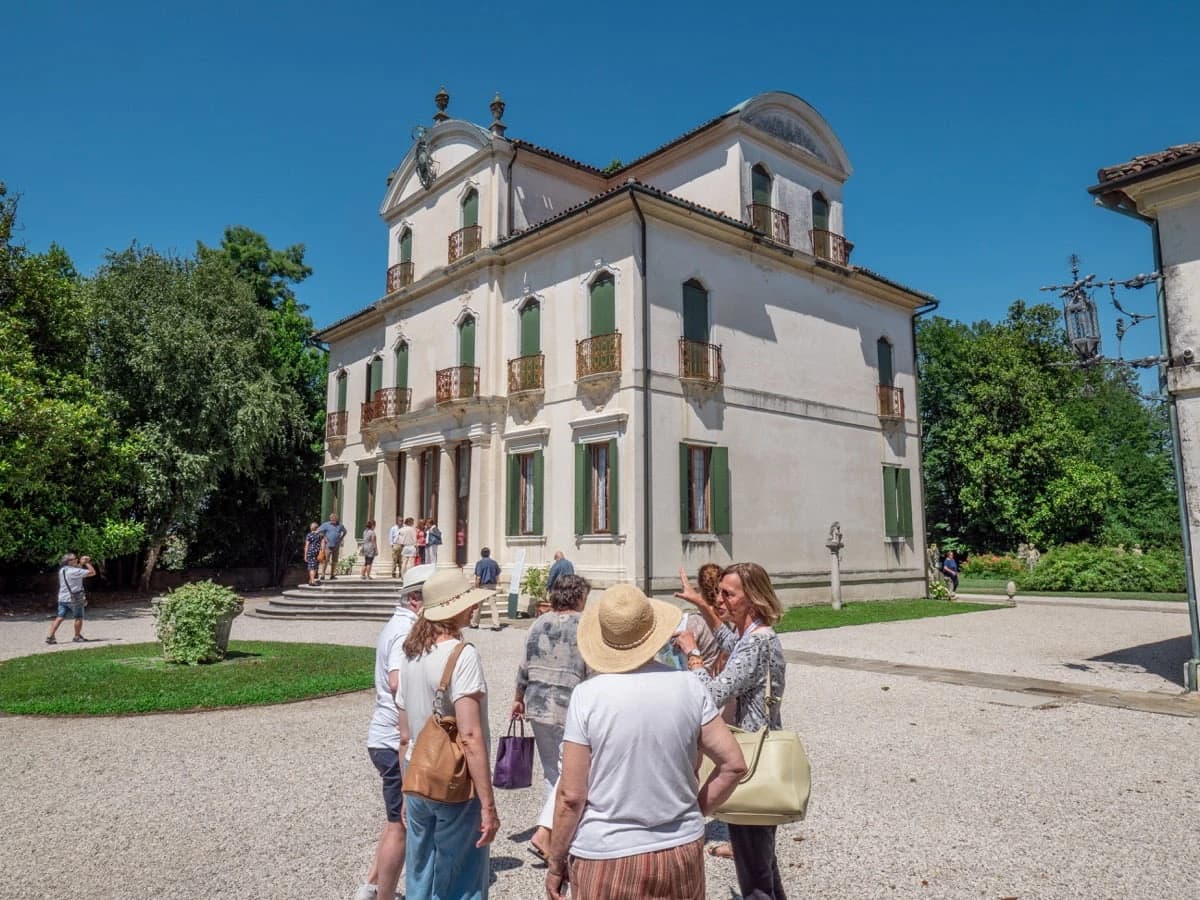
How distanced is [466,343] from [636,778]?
19.2m

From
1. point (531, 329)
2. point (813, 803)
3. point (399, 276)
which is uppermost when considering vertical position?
point (399, 276)

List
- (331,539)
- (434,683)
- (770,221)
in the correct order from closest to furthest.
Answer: (434,683) → (770,221) → (331,539)

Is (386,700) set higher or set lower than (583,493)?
lower

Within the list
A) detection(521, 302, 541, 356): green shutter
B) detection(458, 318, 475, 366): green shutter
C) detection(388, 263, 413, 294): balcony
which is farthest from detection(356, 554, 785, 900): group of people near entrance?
detection(388, 263, 413, 294): balcony

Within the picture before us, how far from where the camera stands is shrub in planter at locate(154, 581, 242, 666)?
11.0 meters

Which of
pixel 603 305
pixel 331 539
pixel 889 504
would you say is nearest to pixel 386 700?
pixel 603 305

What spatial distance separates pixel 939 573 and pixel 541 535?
14.4 meters

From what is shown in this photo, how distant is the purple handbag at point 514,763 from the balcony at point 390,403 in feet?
64.2

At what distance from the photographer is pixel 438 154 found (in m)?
23.0

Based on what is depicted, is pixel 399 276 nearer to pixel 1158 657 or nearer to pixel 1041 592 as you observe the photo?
pixel 1158 657

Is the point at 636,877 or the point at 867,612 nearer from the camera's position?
the point at 636,877

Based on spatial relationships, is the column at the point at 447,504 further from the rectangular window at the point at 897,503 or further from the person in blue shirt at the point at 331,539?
the rectangular window at the point at 897,503

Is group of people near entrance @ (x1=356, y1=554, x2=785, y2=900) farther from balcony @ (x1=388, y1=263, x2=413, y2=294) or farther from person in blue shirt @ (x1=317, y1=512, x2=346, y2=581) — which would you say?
balcony @ (x1=388, y1=263, x2=413, y2=294)

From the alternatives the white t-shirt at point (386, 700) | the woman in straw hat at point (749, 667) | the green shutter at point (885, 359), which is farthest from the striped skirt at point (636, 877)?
the green shutter at point (885, 359)
